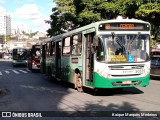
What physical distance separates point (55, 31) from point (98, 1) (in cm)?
1196

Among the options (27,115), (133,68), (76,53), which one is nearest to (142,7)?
(76,53)

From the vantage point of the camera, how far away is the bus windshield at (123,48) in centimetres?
1311

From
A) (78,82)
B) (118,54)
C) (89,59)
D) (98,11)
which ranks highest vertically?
(98,11)

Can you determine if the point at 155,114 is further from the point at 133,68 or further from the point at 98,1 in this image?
the point at 98,1

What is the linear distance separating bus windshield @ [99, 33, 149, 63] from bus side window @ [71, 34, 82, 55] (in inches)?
89.2

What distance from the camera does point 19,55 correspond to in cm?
4722

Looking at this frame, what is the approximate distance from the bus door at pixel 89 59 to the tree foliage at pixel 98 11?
10886 millimetres

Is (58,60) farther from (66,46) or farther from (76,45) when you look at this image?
(76,45)

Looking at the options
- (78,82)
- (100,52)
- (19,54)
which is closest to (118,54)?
(100,52)

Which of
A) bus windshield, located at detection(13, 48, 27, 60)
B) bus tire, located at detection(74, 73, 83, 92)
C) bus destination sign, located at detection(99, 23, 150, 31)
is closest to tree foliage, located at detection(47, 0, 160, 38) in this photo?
bus windshield, located at detection(13, 48, 27, 60)

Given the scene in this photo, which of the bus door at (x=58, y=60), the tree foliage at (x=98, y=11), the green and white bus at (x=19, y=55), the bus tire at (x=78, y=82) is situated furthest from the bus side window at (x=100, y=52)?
the green and white bus at (x=19, y=55)

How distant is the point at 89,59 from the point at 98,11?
16.9 metres

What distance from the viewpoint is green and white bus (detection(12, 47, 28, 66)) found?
46537 mm

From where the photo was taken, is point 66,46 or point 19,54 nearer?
point 66,46
